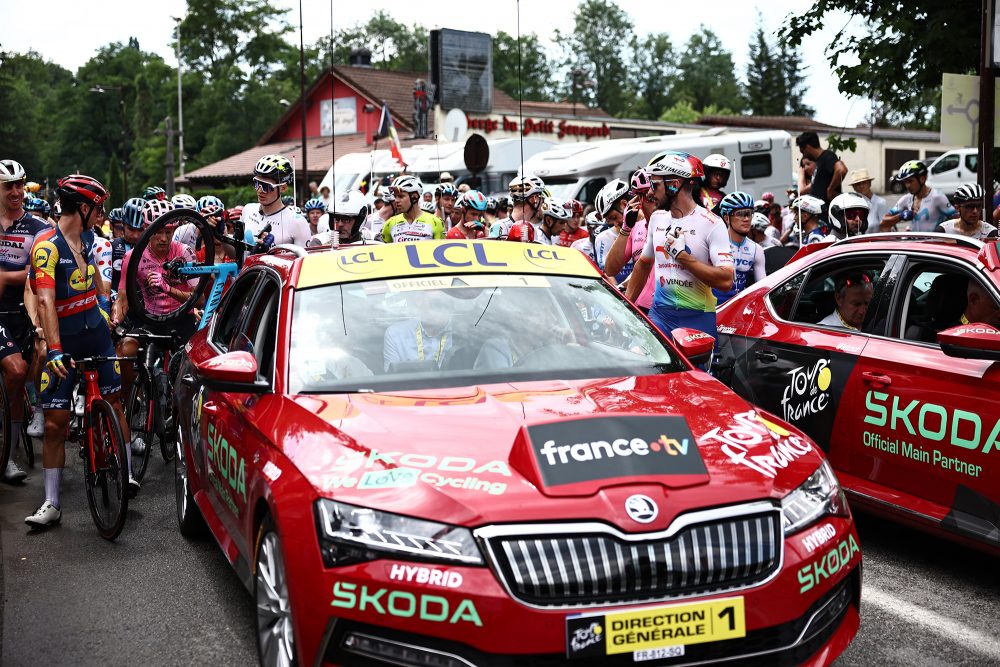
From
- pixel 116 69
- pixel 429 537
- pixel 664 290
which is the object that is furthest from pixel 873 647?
pixel 116 69

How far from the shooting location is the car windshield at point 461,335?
466 cm

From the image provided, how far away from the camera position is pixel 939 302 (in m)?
6.26

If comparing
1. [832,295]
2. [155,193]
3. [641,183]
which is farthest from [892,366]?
[155,193]

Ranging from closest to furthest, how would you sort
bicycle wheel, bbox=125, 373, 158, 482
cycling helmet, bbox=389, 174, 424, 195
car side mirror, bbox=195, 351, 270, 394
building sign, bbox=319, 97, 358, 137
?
car side mirror, bbox=195, 351, 270, 394
bicycle wheel, bbox=125, 373, 158, 482
cycling helmet, bbox=389, 174, 424, 195
building sign, bbox=319, 97, 358, 137

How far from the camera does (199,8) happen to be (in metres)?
82.5

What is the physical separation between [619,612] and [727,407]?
1.23 meters

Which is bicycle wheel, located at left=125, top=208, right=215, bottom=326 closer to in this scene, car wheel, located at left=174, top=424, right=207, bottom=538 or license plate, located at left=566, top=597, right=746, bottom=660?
car wheel, located at left=174, top=424, right=207, bottom=538

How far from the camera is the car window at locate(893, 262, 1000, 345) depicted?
19.1 ft

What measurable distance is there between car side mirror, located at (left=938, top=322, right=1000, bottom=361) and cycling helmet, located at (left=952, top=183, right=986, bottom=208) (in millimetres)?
5364

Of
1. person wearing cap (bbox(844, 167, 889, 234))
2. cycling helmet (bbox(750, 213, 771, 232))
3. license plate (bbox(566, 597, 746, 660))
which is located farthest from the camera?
person wearing cap (bbox(844, 167, 889, 234))

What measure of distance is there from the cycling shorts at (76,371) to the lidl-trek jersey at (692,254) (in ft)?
11.4

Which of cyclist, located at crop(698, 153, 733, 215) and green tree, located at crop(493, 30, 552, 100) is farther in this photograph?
green tree, located at crop(493, 30, 552, 100)

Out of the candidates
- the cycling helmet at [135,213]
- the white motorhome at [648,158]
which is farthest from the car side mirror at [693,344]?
the white motorhome at [648,158]

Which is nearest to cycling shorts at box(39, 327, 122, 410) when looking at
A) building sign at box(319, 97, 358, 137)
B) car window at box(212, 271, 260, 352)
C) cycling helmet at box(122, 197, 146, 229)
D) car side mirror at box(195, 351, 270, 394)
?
car window at box(212, 271, 260, 352)
